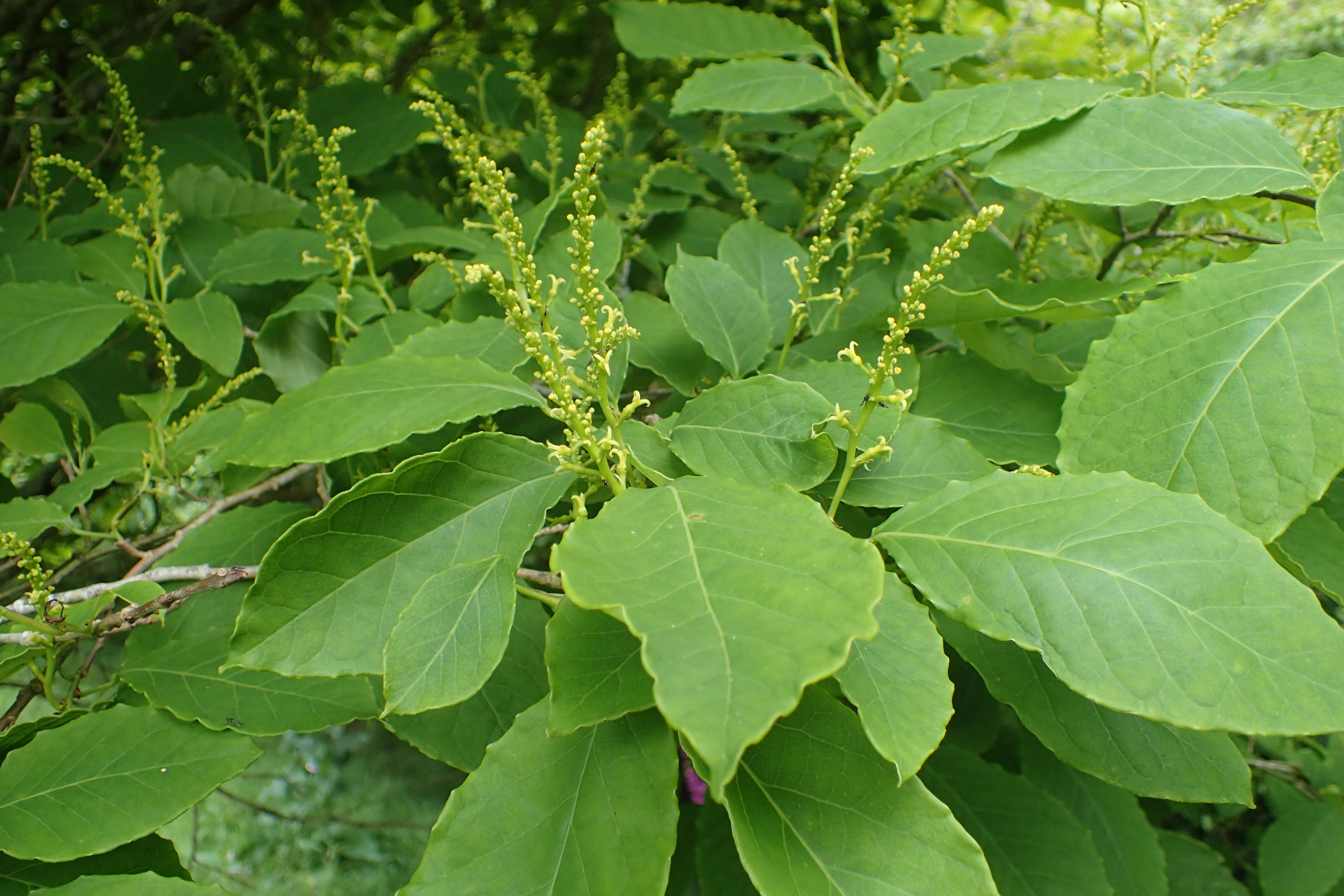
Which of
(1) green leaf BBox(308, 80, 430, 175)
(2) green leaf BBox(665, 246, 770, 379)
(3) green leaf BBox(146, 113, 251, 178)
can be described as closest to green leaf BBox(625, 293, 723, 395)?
(2) green leaf BBox(665, 246, 770, 379)

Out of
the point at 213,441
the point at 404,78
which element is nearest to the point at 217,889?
the point at 213,441

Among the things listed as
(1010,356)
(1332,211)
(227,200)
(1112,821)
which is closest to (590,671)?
(1010,356)

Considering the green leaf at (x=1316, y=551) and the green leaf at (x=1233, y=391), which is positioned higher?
the green leaf at (x=1233, y=391)

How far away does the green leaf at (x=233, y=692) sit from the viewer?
96 centimetres

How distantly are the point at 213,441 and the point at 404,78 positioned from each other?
205 cm

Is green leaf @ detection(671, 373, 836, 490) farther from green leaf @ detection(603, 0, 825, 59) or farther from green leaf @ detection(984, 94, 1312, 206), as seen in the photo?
green leaf @ detection(603, 0, 825, 59)

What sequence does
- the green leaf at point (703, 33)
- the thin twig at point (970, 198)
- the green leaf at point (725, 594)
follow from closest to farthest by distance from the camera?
the green leaf at point (725, 594) < the thin twig at point (970, 198) < the green leaf at point (703, 33)

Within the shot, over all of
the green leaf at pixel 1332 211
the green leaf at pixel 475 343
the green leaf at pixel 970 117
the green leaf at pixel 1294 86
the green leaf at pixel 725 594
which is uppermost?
the green leaf at pixel 1294 86

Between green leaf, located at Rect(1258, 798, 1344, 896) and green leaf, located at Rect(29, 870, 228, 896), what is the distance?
234 cm

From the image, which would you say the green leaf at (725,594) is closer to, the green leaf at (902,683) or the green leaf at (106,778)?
the green leaf at (902,683)

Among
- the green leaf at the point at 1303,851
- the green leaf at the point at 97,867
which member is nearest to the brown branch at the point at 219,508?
the green leaf at the point at 97,867

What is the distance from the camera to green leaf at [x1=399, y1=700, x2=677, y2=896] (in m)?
0.73

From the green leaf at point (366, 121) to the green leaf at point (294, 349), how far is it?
1.65 feet

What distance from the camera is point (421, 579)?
2.63 feet
